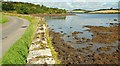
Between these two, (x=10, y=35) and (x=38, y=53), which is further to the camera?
(x=10, y=35)

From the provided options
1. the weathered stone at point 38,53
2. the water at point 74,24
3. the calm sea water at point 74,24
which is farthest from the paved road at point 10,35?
the calm sea water at point 74,24

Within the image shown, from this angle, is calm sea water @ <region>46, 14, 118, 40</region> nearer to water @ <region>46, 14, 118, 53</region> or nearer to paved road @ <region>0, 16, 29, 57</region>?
water @ <region>46, 14, 118, 53</region>

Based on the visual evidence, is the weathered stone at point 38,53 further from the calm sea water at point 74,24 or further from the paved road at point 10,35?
the calm sea water at point 74,24

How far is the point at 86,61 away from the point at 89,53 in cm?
420

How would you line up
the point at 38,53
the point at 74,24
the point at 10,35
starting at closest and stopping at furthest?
the point at 38,53 → the point at 10,35 → the point at 74,24

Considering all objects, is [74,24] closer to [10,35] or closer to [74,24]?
[74,24]

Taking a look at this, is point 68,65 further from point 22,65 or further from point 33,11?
point 33,11

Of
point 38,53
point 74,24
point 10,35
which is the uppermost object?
point 10,35

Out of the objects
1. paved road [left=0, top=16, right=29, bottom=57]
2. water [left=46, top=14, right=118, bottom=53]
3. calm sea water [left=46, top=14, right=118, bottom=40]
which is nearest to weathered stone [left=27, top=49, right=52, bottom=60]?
paved road [left=0, top=16, right=29, bottom=57]

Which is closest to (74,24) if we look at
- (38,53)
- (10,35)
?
(10,35)

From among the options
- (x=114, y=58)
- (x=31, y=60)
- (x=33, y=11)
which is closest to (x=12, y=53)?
(x=31, y=60)

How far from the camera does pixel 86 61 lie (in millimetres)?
23516

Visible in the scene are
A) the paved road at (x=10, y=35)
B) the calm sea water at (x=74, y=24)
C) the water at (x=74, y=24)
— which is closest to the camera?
the paved road at (x=10, y=35)

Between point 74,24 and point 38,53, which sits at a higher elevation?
point 38,53
